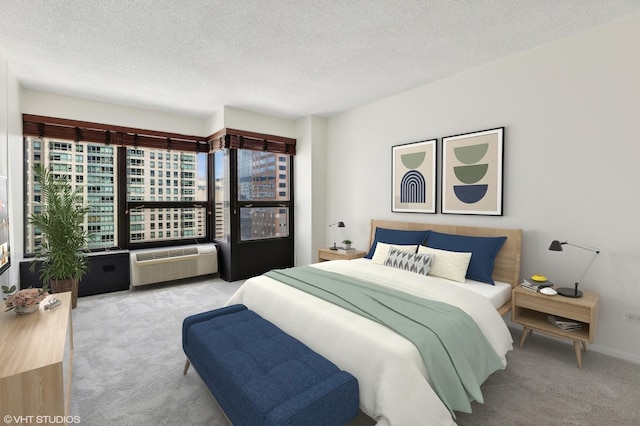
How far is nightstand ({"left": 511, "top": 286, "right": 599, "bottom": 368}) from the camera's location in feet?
7.60

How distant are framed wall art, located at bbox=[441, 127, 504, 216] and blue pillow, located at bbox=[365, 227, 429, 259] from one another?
1.35 ft

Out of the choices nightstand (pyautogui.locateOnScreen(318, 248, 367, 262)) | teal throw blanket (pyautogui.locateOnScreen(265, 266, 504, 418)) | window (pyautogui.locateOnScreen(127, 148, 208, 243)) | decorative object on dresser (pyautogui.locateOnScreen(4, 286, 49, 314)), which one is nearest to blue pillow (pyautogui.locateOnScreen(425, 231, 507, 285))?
teal throw blanket (pyautogui.locateOnScreen(265, 266, 504, 418))

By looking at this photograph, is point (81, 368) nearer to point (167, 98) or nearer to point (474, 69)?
point (167, 98)

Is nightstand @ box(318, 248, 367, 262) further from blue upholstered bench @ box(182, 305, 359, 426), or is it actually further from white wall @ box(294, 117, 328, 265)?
blue upholstered bench @ box(182, 305, 359, 426)

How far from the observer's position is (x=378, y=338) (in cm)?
174

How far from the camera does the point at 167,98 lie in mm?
4184

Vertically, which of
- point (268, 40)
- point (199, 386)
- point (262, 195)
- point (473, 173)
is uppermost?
point (268, 40)

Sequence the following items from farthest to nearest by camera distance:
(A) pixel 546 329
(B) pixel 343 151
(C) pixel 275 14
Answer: (B) pixel 343 151
(A) pixel 546 329
(C) pixel 275 14

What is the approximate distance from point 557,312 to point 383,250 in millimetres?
1677

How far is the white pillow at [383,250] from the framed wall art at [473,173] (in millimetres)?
638

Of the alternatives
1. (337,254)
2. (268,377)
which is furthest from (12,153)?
(337,254)

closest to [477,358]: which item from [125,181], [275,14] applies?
[275,14]

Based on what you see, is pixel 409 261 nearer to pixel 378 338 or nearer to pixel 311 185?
pixel 378 338

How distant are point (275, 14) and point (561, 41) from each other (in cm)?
251
